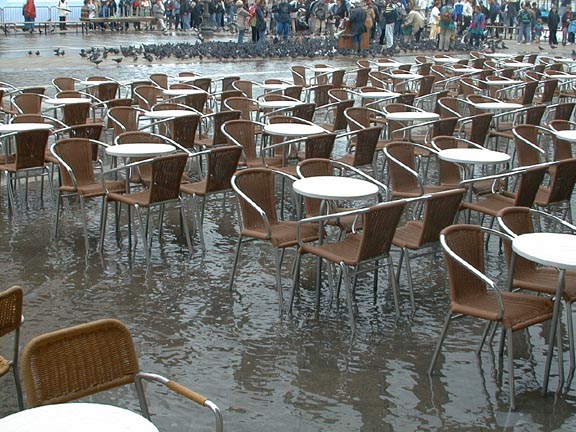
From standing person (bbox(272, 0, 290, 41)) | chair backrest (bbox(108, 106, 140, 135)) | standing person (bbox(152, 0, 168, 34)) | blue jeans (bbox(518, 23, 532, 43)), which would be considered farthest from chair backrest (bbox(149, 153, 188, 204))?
standing person (bbox(152, 0, 168, 34))

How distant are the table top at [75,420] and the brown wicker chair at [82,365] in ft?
1.10

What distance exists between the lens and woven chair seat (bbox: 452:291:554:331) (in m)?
5.04

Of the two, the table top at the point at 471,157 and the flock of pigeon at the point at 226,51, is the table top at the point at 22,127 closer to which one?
the table top at the point at 471,157

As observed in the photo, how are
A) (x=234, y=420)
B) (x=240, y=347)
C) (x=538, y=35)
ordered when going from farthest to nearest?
1. (x=538, y=35)
2. (x=240, y=347)
3. (x=234, y=420)

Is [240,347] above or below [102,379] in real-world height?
below

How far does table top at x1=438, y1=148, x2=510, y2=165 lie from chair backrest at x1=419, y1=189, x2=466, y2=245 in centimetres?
153

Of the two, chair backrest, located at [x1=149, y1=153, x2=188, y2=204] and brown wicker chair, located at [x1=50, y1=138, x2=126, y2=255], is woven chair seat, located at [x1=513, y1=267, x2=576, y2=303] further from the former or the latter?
brown wicker chair, located at [x1=50, y1=138, x2=126, y2=255]

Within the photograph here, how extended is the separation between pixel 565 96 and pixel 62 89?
324 inches

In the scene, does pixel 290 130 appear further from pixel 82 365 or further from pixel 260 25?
pixel 260 25

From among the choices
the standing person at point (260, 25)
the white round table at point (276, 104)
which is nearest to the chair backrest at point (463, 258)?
the white round table at point (276, 104)

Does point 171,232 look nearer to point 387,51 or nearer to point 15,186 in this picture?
point 15,186

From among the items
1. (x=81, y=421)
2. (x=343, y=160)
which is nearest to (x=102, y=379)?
(x=81, y=421)

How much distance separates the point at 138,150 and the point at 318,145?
5.57 ft

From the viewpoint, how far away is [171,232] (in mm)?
8336
